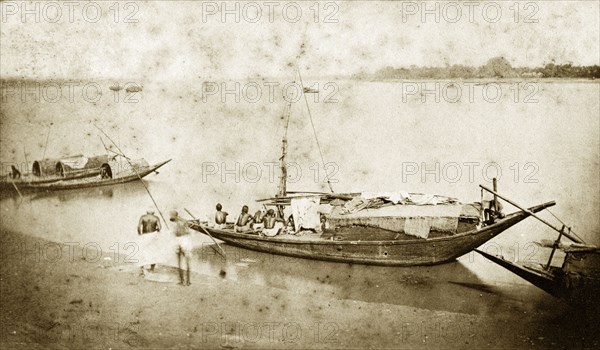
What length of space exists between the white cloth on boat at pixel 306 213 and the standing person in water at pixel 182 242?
41.3 inches

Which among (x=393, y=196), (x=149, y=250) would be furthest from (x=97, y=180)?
(x=393, y=196)

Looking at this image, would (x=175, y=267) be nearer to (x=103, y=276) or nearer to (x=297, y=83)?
(x=103, y=276)

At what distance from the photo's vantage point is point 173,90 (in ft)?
14.7

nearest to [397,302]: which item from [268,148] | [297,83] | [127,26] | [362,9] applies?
[268,148]

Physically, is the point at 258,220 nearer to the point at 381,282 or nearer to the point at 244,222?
the point at 244,222

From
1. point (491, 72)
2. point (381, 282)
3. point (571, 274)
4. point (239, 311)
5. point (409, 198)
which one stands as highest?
point (491, 72)

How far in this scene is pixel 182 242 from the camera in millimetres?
4621

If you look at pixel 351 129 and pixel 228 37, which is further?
pixel 351 129

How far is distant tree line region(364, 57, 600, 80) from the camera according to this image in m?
4.26

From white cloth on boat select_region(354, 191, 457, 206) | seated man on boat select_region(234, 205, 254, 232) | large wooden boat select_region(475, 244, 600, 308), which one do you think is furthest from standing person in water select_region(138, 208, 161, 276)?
large wooden boat select_region(475, 244, 600, 308)

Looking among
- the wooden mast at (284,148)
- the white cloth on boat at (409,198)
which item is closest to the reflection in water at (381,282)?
the white cloth on boat at (409,198)

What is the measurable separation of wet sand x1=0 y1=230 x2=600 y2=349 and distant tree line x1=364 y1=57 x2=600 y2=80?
70.4 inches

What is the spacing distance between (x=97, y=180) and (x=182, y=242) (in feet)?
3.34

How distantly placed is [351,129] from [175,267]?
217cm
